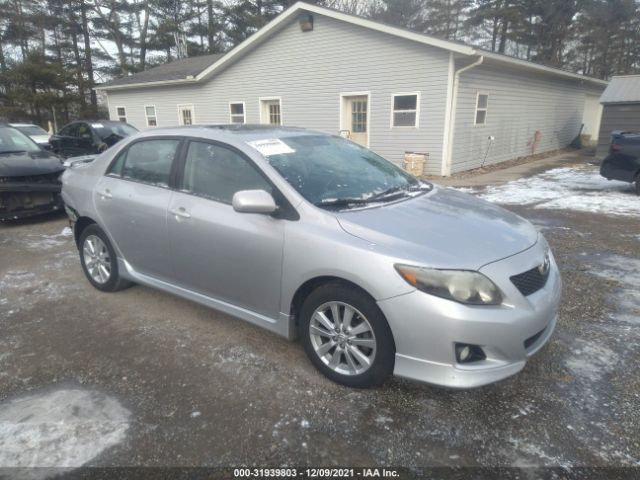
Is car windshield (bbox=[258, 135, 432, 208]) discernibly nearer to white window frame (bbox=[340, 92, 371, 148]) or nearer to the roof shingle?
white window frame (bbox=[340, 92, 371, 148])

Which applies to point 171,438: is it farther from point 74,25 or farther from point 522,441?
point 74,25

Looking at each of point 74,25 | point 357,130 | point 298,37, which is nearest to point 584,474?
point 357,130

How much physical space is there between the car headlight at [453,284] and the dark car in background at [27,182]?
6.81 meters

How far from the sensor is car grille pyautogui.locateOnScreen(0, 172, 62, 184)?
6.63m

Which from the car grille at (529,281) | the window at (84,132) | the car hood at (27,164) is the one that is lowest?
the car grille at (529,281)

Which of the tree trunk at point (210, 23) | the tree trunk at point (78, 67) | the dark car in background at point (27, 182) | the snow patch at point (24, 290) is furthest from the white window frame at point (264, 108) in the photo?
the tree trunk at point (78, 67)

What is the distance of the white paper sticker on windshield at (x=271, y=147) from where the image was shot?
311 cm

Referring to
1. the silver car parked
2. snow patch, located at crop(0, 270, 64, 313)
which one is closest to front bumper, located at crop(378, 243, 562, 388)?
the silver car parked

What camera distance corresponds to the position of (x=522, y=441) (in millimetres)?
2293

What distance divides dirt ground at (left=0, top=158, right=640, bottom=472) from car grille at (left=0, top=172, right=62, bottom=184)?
3.68 meters

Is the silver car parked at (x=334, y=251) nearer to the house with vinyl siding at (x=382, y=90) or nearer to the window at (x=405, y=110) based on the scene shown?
the house with vinyl siding at (x=382, y=90)

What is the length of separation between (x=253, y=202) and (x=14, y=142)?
7292 mm

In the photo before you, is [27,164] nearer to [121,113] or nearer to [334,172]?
[334,172]

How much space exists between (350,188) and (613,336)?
2315mm
